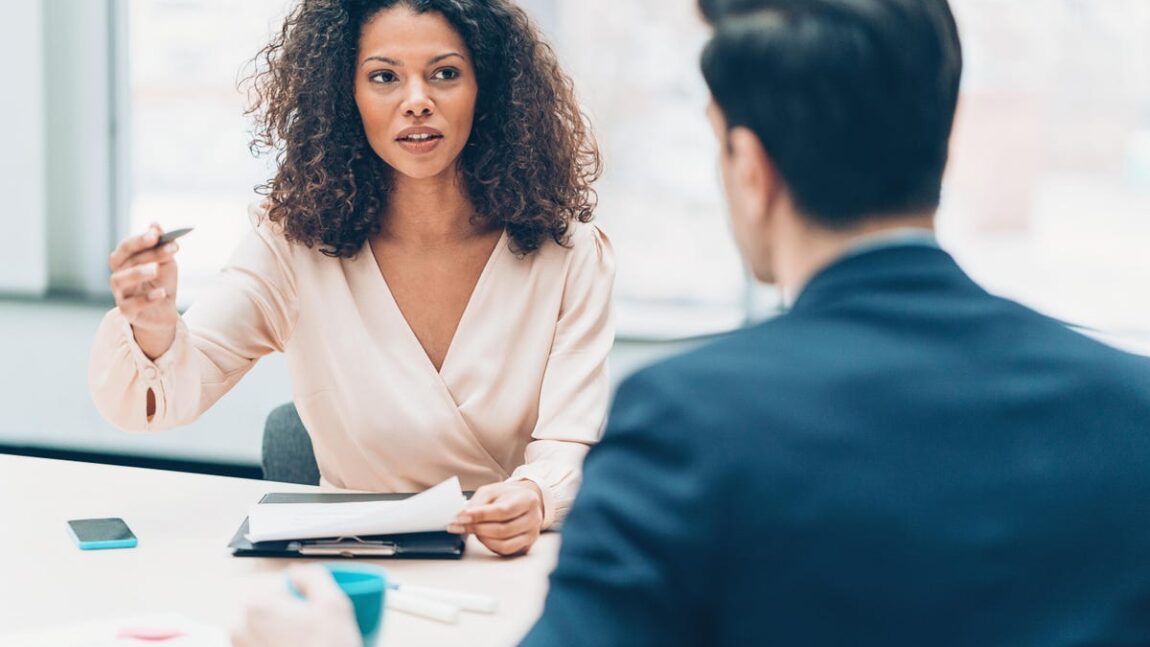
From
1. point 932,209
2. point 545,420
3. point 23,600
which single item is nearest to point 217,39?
point 545,420

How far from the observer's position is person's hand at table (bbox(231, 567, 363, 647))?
3.42 feet

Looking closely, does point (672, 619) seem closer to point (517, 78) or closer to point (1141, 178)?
point (517, 78)

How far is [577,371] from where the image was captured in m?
2.08

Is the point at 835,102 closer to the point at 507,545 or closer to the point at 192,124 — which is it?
the point at 507,545

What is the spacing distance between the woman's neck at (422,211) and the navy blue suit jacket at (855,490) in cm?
135

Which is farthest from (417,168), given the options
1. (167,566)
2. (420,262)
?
(167,566)

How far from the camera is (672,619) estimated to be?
834 mm

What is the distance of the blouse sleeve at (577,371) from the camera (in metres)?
1.97

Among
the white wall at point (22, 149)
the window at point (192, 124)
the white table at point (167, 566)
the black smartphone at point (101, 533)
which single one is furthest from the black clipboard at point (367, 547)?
the white wall at point (22, 149)

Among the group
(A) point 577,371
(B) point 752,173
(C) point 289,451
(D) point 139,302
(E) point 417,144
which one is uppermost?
(B) point 752,173

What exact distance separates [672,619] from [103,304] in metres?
3.41

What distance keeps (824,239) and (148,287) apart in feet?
3.84

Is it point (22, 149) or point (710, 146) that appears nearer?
point (710, 146)

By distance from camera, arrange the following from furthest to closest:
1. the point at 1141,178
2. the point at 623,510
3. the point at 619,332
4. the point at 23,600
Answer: the point at 619,332 < the point at 1141,178 < the point at 23,600 < the point at 623,510
